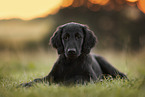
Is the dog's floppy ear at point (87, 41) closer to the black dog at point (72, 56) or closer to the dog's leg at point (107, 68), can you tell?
the black dog at point (72, 56)

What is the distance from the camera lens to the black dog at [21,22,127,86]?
4230 mm

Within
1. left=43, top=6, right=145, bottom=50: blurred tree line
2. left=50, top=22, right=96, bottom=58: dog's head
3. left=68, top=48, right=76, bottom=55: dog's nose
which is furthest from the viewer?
left=43, top=6, right=145, bottom=50: blurred tree line

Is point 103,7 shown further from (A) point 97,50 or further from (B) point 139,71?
(B) point 139,71

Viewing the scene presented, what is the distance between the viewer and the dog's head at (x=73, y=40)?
13.9 feet

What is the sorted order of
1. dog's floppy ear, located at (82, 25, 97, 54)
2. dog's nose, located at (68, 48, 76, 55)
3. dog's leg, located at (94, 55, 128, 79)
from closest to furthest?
dog's nose, located at (68, 48, 76, 55), dog's floppy ear, located at (82, 25, 97, 54), dog's leg, located at (94, 55, 128, 79)

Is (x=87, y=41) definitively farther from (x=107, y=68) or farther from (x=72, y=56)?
(x=107, y=68)

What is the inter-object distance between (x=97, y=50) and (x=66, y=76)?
325 inches

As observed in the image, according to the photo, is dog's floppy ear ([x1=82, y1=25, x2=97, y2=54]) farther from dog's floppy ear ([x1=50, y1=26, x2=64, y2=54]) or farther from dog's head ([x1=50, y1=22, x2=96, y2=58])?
dog's floppy ear ([x1=50, y1=26, x2=64, y2=54])

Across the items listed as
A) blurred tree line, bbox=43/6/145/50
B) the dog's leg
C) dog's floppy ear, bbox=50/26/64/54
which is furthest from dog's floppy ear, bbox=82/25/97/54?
blurred tree line, bbox=43/6/145/50

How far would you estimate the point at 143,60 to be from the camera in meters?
4.09

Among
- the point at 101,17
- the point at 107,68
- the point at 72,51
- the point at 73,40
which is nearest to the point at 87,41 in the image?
the point at 73,40

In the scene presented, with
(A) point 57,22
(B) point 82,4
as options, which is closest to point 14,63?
(A) point 57,22

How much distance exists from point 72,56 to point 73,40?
1.29 feet

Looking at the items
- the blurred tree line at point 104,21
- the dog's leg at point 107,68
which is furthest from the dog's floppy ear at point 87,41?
the blurred tree line at point 104,21
